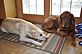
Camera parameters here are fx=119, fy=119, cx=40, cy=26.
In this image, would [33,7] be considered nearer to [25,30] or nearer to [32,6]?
[32,6]

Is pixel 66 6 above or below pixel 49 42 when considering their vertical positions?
above

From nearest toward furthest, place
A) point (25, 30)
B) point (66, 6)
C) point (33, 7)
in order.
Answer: point (25, 30) < point (66, 6) < point (33, 7)

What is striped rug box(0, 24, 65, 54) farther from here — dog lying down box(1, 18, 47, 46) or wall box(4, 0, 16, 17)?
wall box(4, 0, 16, 17)

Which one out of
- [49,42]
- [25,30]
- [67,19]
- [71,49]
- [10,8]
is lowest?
[71,49]

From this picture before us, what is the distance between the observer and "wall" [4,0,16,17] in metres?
4.28

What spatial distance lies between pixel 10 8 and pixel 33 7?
865 mm

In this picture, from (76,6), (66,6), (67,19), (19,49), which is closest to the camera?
(19,49)

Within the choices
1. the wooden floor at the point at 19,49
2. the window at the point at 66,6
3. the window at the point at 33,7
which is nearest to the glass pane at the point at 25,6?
the window at the point at 33,7

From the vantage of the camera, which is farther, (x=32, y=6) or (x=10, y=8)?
(x=32, y=6)

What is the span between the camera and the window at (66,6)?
3.94 meters

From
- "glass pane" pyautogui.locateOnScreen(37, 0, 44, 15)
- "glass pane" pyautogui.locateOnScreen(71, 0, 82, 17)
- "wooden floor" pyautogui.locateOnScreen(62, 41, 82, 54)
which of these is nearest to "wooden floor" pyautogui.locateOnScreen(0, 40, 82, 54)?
"wooden floor" pyautogui.locateOnScreen(62, 41, 82, 54)

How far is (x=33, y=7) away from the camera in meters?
4.55

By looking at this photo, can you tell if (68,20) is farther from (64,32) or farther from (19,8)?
(19,8)

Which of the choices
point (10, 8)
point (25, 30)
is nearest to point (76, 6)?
point (25, 30)
